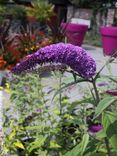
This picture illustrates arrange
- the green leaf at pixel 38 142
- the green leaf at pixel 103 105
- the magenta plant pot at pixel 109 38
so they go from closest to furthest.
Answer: the green leaf at pixel 103 105 → the green leaf at pixel 38 142 → the magenta plant pot at pixel 109 38

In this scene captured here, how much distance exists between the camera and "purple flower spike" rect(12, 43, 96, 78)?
1.85 metres

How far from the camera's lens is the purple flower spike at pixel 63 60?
1846 millimetres

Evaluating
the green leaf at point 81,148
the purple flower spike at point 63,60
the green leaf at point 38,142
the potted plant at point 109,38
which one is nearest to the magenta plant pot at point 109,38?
the potted plant at point 109,38

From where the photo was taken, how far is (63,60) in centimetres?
187

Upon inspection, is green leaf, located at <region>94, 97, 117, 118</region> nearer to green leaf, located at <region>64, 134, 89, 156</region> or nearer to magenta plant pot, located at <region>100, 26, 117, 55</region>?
green leaf, located at <region>64, 134, 89, 156</region>

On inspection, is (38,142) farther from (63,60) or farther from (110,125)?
(63,60)

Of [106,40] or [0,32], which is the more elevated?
[0,32]

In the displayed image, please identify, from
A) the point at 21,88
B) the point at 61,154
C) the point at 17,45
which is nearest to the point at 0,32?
the point at 17,45

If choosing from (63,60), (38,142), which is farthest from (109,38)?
(63,60)

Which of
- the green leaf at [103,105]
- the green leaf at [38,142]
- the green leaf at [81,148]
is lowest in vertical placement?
the green leaf at [38,142]

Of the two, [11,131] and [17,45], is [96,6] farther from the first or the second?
[11,131]

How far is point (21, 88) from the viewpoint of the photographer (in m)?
3.61

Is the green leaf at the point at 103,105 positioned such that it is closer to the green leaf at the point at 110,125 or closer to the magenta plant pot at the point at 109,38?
the green leaf at the point at 110,125

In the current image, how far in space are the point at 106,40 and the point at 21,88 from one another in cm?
1126
